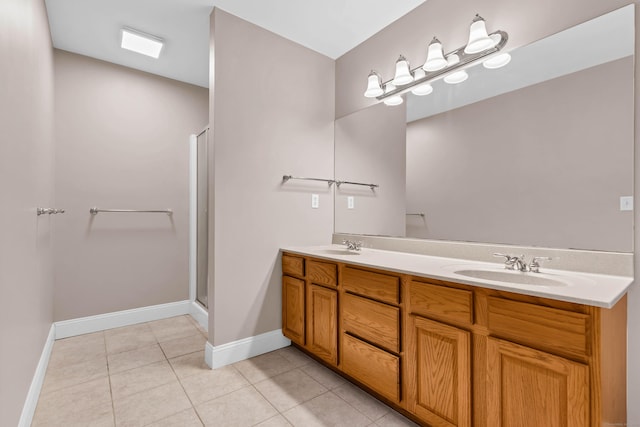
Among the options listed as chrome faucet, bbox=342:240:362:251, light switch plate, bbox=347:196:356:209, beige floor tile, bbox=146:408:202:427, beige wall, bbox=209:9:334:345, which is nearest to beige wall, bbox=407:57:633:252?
chrome faucet, bbox=342:240:362:251

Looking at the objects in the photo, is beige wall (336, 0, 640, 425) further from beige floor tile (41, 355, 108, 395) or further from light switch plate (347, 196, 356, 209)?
beige floor tile (41, 355, 108, 395)

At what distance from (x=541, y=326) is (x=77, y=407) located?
91.1 inches

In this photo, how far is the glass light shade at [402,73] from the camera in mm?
2113

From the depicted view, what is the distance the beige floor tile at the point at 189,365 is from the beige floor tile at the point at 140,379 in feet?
0.14

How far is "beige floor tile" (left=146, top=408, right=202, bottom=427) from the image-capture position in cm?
154

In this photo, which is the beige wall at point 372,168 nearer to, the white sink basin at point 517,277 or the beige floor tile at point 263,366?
the white sink basin at point 517,277

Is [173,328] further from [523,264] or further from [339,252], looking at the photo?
[523,264]

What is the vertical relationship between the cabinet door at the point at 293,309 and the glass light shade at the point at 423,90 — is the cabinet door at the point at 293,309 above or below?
below

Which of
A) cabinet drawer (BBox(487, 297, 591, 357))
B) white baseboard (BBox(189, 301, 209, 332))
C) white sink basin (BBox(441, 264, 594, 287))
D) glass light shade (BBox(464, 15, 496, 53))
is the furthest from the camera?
white baseboard (BBox(189, 301, 209, 332))

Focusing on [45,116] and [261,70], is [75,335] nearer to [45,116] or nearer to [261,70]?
[45,116]

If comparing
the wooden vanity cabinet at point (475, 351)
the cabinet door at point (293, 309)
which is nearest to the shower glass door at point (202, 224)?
the cabinet door at point (293, 309)

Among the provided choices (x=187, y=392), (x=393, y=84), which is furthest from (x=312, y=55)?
(x=187, y=392)

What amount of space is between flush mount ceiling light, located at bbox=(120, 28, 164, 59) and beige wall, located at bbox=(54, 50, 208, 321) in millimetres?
453

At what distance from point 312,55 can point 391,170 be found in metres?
1.25
